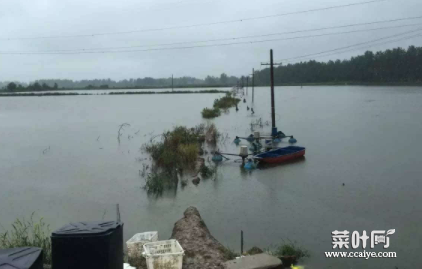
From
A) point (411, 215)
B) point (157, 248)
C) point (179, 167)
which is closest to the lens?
point (157, 248)

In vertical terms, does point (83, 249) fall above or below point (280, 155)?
above

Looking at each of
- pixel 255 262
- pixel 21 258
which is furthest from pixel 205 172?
pixel 21 258

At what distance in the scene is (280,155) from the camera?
14.1 meters

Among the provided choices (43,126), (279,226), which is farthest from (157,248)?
(43,126)

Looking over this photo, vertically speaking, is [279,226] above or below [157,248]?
below

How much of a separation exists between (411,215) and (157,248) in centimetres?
602

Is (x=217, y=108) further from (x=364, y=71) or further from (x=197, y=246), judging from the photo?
(x=364, y=71)

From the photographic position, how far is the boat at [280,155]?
13.9 m

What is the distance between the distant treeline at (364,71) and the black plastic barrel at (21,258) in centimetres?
8547

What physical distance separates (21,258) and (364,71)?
9608cm

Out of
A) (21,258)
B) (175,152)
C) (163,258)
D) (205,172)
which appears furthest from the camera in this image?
(175,152)

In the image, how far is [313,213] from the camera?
8.73 m

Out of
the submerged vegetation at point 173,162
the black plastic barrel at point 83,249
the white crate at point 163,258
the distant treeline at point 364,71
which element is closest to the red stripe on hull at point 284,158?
the submerged vegetation at point 173,162

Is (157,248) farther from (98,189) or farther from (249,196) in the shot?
(98,189)
